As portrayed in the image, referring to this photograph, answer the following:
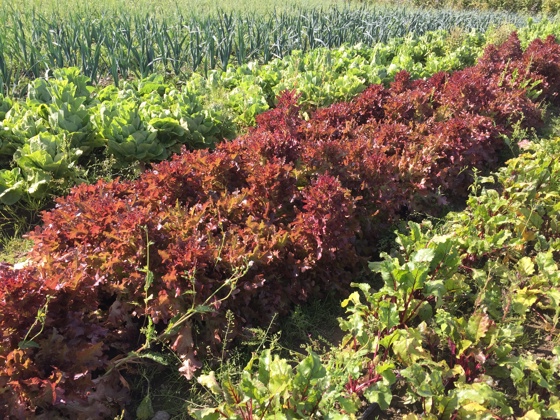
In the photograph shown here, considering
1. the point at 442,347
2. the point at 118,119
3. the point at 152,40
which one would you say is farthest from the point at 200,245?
the point at 152,40

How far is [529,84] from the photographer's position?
23.0ft

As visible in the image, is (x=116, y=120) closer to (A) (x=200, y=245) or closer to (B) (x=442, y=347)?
(A) (x=200, y=245)

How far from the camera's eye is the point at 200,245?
2617mm

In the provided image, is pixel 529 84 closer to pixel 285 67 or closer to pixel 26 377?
pixel 285 67

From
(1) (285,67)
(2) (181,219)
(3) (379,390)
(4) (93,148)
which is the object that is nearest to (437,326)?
(3) (379,390)

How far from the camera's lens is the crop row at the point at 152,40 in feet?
18.4

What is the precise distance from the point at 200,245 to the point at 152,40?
185 inches

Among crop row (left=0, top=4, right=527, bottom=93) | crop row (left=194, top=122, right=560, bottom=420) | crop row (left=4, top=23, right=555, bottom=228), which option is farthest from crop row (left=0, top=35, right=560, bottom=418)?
crop row (left=0, top=4, right=527, bottom=93)

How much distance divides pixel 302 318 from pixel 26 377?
1.56m

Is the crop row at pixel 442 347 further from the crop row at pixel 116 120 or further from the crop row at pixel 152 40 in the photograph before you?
the crop row at pixel 152 40

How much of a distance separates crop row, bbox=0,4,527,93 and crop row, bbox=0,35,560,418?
270 centimetres

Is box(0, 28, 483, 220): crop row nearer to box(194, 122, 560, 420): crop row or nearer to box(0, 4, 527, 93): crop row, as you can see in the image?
box(0, 4, 527, 93): crop row

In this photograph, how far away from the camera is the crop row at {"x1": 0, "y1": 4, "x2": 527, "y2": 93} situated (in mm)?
5605

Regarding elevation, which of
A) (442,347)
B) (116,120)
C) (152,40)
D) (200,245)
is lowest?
(442,347)
